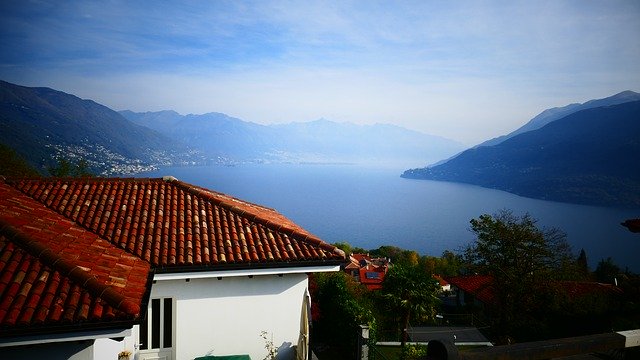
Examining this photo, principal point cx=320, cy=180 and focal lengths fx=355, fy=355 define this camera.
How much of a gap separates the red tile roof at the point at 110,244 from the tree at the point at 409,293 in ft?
54.3

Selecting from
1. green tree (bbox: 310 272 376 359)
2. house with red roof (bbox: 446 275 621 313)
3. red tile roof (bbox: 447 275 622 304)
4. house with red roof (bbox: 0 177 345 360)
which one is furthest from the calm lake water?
house with red roof (bbox: 0 177 345 360)

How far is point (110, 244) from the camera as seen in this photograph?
704 centimetres

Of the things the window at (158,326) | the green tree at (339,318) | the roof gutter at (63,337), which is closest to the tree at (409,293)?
the green tree at (339,318)

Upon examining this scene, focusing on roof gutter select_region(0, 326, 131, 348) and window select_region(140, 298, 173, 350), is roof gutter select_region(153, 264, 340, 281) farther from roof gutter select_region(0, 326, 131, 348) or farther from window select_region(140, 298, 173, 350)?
roof gutter select_region(0, 326, 131, 348)

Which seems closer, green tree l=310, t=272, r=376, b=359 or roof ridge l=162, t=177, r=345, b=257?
roof ridge l=162, t=177, r=345, b=257

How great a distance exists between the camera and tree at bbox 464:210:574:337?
73.7 feet

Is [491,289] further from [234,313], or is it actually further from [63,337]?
[63,337]

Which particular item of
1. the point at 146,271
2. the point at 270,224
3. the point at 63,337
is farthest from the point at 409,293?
the point at 63,337

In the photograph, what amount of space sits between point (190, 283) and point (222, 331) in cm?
123

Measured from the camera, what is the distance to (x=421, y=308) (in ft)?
73.9

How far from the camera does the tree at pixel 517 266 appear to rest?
22469mm

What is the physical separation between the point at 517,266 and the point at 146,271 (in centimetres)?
2316

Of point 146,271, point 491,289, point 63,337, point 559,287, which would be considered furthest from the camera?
point 491,289

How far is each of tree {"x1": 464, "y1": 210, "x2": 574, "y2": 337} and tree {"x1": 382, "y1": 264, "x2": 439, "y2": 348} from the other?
393cm
